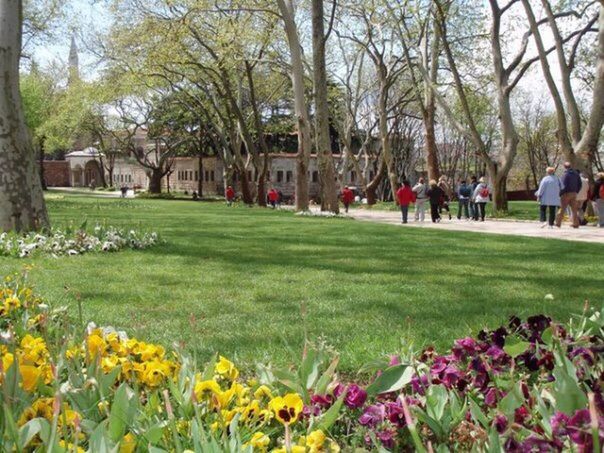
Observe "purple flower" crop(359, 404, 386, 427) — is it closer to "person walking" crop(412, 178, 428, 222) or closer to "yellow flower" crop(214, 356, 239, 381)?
"yellow flower" crop(214, 356, 239, 381)

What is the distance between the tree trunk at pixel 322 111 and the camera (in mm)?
22250

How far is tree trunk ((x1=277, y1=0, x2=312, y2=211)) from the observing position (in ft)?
74.3

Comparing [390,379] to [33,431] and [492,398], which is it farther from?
[33,431]

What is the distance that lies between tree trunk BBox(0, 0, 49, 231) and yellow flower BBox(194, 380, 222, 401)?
861 cm

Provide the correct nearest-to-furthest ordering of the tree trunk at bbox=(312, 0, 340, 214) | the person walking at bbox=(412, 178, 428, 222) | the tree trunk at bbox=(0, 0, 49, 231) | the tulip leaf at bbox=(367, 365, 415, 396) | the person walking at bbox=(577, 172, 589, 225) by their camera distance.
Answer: the tulip leaf at bbox=(367, 365, 415, 396)
the tree trunk at bbox=(0, 0, 49, 231)
the person walking at bbox=(577, 172, 589, 225)
the person walking at bbox=(412, 178, 428, 222)
the tree trunk at bbox=(312, 0, 340, 214)

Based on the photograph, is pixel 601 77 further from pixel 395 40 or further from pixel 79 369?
pixel 79 369

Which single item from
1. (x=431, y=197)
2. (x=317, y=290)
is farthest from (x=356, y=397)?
(x=431, y=197)

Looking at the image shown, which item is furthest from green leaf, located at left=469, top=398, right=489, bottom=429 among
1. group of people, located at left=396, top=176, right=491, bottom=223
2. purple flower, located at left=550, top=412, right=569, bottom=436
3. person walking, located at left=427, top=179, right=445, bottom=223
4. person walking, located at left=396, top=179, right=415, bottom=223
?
person walking, located at left=427, top=179, right=445, bottom=223

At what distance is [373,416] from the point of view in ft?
8.24

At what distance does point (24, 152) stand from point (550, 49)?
1792 centimetres

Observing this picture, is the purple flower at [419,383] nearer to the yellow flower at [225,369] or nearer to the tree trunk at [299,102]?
the yellow flower at [225,369]

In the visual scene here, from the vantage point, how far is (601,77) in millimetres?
18812

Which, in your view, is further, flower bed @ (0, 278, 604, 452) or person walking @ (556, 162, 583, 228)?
person walking @ (556, 162, 583, 228)

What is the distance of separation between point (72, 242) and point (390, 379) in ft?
25.9
